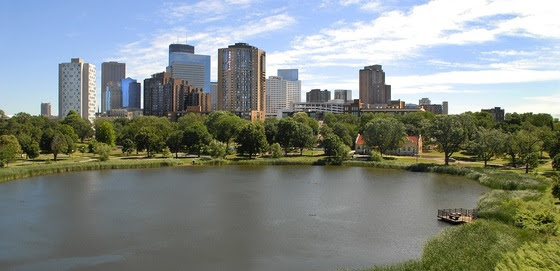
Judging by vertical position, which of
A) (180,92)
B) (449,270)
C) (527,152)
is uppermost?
(180,92)

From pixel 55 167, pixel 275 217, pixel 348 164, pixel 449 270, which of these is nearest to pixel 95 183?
pixel 55 167

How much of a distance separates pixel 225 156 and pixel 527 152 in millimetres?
37457

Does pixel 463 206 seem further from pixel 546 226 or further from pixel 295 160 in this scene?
pixel 295 160

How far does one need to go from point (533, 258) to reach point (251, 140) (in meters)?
49.2

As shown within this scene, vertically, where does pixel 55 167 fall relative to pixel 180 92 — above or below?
below

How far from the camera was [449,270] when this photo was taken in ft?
63.9

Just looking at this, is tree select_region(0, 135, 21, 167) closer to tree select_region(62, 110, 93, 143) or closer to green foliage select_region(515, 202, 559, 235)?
tree select_region(62, 110, 93, 143)

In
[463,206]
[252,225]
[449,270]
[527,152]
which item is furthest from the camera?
[527,152]

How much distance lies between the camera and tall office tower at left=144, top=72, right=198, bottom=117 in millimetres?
174375

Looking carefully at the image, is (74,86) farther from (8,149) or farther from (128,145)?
(8,149)

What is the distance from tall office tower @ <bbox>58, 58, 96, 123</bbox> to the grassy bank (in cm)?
10338

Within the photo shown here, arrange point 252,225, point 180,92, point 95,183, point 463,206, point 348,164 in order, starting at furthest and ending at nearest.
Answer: point 180,92
point 348,164
point 95,183
point 463,206
point 252,225

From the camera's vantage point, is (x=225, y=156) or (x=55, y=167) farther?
(x=225, y=156)

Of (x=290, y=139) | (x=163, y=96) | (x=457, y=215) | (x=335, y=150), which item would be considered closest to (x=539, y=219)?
(x=457, y=215)
